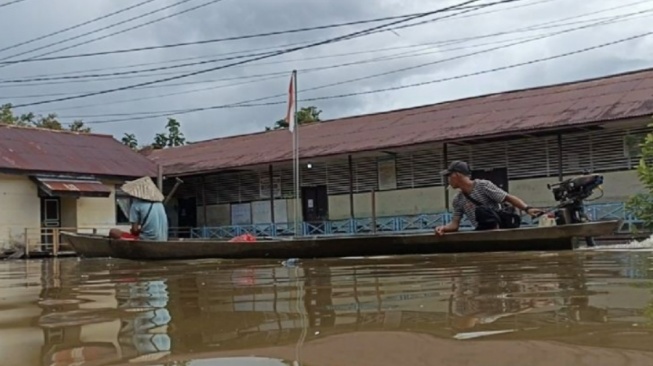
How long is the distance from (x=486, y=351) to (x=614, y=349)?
1.16ft

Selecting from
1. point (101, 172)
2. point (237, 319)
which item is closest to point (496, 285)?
point (237, 319)

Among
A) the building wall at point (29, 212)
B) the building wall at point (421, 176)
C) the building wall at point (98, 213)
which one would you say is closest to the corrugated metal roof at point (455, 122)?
the building wall at point (421, 176)

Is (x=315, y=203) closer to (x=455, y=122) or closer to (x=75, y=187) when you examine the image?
(x=455, y=122)

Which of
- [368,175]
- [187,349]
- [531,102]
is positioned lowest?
[187,349]

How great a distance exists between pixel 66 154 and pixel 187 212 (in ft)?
17.1

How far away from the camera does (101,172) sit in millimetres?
24094

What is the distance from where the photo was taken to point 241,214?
25.6 meters

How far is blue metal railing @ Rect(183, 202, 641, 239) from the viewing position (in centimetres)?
1705

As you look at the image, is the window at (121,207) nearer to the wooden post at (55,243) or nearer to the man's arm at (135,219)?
the wooden post at (55,243)

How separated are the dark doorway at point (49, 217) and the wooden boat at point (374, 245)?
39.8ft

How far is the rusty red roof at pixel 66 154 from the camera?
22625mm

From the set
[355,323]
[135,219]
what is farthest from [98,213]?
[355,323]

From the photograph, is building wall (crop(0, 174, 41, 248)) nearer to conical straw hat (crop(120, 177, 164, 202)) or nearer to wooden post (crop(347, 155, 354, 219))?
wooden post (crop(347, 155, 354, 219))

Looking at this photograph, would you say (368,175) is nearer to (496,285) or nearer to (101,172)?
(101,172)
